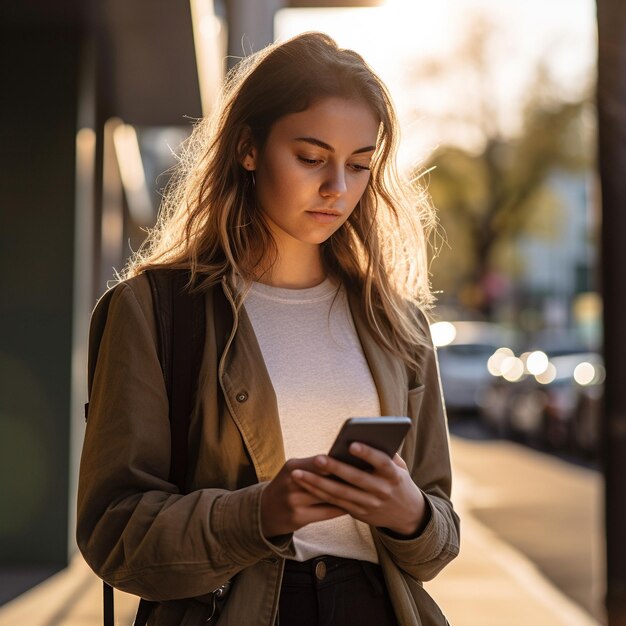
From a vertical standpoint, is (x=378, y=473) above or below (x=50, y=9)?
below

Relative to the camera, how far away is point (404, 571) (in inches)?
97.0

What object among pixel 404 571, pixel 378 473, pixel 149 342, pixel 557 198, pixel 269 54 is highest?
pixel 557 198

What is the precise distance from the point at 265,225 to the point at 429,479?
2.21 feet

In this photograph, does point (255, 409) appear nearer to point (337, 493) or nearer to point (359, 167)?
point (337, 493)

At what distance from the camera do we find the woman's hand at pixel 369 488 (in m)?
1.99

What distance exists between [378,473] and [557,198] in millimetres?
47167

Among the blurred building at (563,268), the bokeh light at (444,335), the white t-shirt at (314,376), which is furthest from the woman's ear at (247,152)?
the blurred building at (563,268)

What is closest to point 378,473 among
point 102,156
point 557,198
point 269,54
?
point 269,54

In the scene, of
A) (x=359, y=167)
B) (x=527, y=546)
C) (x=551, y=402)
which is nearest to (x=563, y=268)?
(x=551, y=402)

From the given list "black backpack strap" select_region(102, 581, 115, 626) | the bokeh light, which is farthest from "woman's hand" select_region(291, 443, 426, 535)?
the bokeh light

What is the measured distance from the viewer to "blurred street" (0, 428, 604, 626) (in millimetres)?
6770

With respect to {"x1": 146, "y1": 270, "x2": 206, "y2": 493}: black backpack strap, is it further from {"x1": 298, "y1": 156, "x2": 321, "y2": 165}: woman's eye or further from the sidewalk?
the sidewalk

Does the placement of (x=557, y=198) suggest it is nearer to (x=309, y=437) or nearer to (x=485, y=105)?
(x=485, y=105)

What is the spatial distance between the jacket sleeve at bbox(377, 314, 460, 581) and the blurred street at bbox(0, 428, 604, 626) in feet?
11.8
